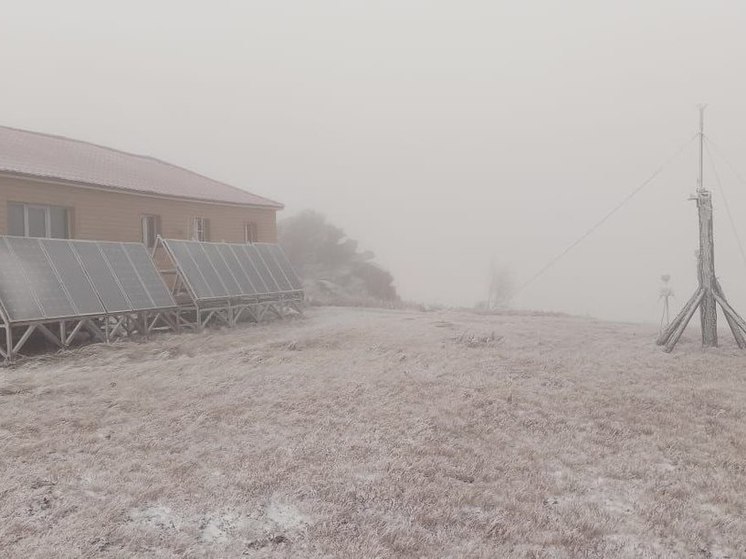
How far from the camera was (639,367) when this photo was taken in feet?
41.2

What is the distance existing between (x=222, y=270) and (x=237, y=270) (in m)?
0.91

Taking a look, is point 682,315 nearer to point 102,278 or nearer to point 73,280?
point 102,278

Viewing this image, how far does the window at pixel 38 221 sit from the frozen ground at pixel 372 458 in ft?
29.3

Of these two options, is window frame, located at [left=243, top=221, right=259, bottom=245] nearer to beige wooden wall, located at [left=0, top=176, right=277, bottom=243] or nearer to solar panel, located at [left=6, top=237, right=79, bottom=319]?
beige wooden wall, located at [left=0, top=176, right=277, bottom=243]

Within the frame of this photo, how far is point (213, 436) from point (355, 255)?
39.0 meters

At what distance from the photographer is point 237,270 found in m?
22.1

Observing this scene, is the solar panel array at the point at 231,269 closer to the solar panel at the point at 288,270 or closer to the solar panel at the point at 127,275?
the solar panel at the point at 288,270

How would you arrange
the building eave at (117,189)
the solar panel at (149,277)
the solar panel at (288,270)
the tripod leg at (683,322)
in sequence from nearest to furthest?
the tripod leg at (683,322), the solar panel at (149,277), the building eave at (117,189), the solar panel at (288,270)

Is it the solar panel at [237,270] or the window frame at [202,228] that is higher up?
the window frame at [202,228]

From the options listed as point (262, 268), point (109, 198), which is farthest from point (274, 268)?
point (109, 198)

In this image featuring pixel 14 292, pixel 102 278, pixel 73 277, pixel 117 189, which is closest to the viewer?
pixel 14 292

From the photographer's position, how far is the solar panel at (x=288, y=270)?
2466 cm

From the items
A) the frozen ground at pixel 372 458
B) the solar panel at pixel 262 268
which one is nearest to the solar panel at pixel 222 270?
the solar panel at pixel 262 268

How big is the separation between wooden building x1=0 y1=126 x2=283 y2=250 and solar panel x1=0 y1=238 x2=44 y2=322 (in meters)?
5.13
